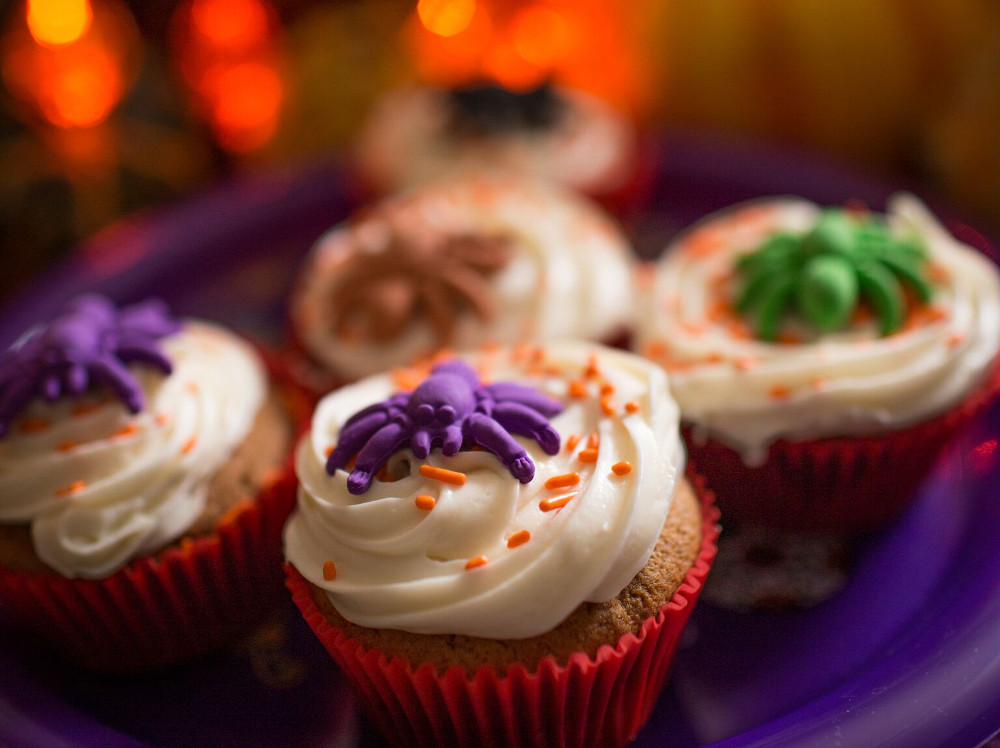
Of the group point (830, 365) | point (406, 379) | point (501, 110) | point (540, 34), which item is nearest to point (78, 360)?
point (406, 379)

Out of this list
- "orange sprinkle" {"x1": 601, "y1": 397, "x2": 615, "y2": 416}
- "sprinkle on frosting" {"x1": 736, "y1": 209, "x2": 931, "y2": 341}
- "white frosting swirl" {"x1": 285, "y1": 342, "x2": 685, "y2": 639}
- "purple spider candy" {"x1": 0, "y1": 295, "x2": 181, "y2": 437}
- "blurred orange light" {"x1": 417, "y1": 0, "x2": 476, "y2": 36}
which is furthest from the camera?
"blurred orange light" {"x1": 417, "y1": 0, "x2": 476, "y2": 36}

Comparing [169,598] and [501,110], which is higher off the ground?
[501,110]

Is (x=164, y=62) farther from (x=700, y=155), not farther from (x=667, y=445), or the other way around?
(x=667, y=445)

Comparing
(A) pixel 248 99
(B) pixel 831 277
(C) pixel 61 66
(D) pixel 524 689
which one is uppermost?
(B) pixel 831 277

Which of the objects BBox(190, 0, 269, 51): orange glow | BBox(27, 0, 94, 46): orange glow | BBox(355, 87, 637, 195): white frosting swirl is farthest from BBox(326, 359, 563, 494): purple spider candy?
BBox(190, 0, 269, 51): orange glow

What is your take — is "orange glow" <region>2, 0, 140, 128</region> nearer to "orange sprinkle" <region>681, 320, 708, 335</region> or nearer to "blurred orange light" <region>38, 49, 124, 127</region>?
"blurred orange light" <region>38, 49, 124, 127</region>

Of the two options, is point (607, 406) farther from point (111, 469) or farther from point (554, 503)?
point (111, 469)

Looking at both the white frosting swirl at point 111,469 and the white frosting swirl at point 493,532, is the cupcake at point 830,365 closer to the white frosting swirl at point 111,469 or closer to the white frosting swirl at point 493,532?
the white frosting swirl at point 493,532
